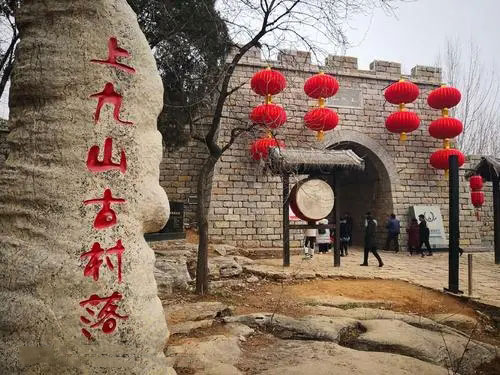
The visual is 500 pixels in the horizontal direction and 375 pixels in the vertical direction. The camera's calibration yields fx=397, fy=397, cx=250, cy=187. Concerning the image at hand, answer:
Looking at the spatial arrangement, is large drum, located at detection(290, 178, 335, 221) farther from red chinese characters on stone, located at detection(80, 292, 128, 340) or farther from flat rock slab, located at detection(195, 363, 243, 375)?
red chinese characters on stone, located at detection(80, 292, 128, 340)

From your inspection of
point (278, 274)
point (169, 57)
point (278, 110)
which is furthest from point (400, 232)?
point (169, 57)

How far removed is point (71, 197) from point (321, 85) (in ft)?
27.7

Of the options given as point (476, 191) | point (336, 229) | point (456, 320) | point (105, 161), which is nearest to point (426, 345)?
point (456, 320)

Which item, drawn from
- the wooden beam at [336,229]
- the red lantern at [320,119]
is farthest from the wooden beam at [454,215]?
the red lantern at [320,119]

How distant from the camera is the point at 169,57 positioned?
20.0 ft

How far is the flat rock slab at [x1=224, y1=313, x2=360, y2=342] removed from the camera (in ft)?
11.5

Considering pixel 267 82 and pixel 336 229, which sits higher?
pixel 267 82

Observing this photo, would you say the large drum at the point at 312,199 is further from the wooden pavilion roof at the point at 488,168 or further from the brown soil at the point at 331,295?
the wooden pavilion roof at the point at 488,168

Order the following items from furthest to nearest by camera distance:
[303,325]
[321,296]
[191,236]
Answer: [191,236] → [321,296] → [303,325]

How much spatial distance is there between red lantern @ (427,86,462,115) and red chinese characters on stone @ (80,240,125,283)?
10782 mm

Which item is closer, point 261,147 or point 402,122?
point 261,147

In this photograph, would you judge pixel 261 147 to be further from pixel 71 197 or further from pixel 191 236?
pixel 71 197

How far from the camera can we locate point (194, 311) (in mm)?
4102

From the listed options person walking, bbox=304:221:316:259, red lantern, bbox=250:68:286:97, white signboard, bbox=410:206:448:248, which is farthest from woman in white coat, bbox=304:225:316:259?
white signboard, bbox=410:206:448:248
